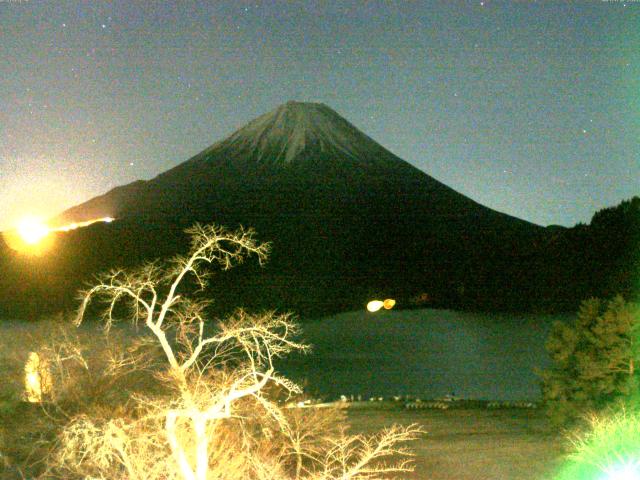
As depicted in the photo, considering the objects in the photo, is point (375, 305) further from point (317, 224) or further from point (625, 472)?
point (625, 472)

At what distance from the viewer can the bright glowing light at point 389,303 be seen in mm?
61156

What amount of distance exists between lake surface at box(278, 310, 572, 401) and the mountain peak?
4444cm

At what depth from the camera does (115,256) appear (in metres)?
72.3

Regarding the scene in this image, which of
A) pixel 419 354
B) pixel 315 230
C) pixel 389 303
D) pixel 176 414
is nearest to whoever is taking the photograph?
pixel 176 414

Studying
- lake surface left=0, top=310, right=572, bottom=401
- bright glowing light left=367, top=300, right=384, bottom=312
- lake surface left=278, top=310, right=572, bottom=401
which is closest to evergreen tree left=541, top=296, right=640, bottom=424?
lake surface left=278, top=310, right=572, bottom=401

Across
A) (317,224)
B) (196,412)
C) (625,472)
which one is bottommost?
(625,472)

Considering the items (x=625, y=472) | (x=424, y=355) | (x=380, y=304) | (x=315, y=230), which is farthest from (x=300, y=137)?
(x=625, y=472)

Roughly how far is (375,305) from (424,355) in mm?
17897

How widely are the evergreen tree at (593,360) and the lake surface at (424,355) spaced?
6.16 metres

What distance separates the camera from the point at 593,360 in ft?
52.3

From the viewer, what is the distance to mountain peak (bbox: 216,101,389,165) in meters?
100

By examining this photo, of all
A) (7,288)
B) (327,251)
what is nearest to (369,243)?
(327,251)

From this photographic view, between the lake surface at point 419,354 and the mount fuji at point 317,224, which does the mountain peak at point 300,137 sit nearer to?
the mount fuji at point 317,224

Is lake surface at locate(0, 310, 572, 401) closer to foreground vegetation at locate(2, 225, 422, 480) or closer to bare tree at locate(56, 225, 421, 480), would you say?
foreground vegetation at locate(2, 225, 422, 480)
